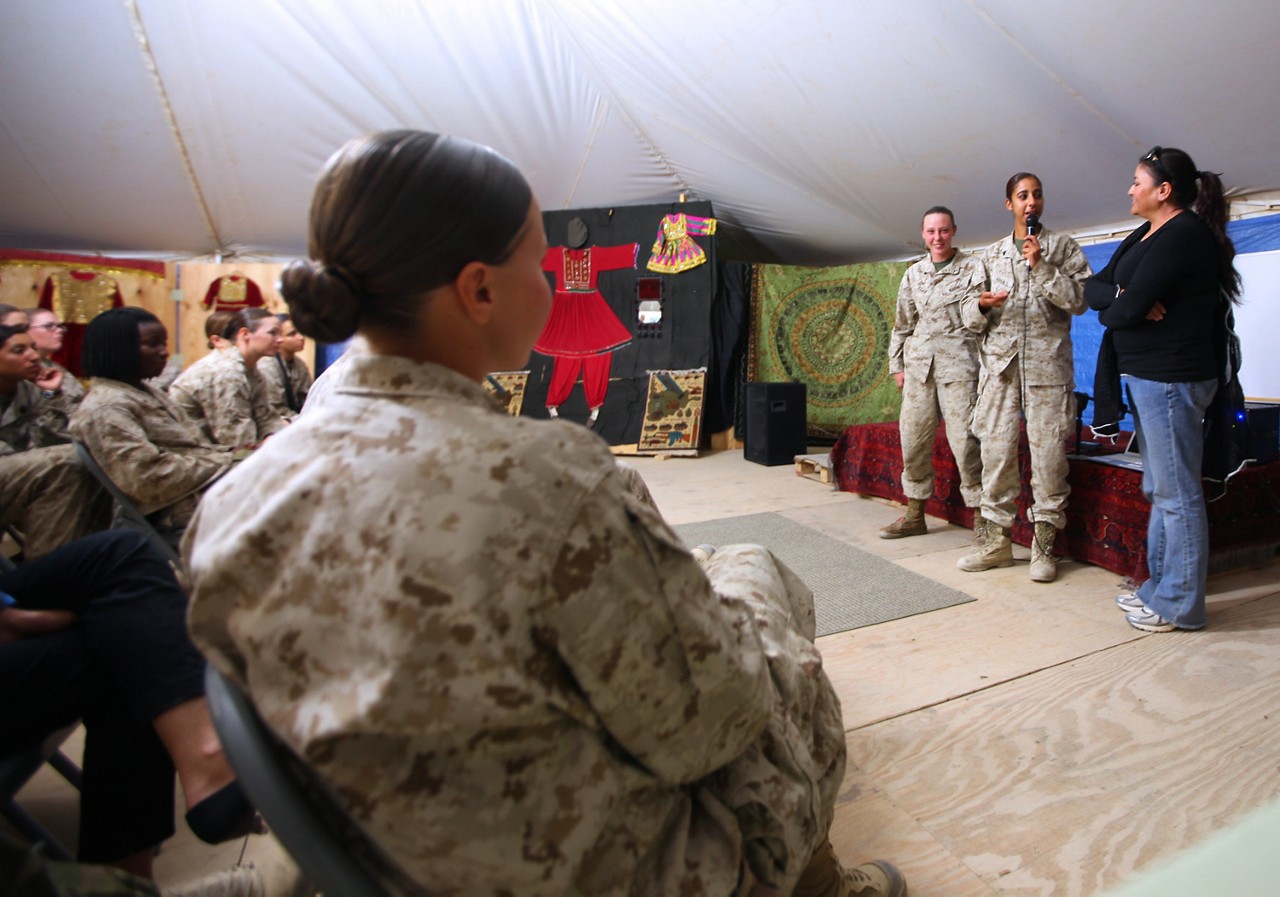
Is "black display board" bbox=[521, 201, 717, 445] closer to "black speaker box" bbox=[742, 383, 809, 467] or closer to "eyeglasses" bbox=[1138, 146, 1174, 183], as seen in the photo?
"black speaker box" bbox=[742, 383, 809, 467]

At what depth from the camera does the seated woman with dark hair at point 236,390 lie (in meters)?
2.73

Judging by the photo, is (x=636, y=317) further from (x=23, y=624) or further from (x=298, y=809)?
(x=298, y=809)

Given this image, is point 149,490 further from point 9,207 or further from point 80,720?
point 9,207

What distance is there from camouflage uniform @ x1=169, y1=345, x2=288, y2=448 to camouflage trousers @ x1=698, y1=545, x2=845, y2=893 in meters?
2.33

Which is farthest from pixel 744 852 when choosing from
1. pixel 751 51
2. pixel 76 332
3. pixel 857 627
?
pixel 76 332

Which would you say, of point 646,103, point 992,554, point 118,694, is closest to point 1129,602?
point 992,554

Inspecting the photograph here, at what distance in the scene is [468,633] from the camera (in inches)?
21.3

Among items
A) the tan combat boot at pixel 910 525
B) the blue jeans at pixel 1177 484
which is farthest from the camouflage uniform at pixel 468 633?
the tan combat boot at pixel 910 525

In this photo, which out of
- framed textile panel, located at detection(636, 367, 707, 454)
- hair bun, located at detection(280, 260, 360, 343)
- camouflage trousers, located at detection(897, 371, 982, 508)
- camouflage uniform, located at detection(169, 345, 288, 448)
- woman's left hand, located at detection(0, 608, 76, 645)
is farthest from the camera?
framed textile panel, located at detection(636, 367, 707, 454)

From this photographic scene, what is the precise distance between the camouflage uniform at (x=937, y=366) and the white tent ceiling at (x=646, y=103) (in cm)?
124

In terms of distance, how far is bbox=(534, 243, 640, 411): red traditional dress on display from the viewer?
5910 millimetres

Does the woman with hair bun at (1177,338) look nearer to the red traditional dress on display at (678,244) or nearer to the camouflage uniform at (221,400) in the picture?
the camouflage uniform at (221,400)

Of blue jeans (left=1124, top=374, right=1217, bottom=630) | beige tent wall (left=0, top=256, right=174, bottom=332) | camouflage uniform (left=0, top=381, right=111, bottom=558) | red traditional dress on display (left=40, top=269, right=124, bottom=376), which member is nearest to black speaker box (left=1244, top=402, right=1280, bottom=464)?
blue jeans (left=1124, top=374, right=1217, bottom=630)

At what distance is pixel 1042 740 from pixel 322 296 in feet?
5.87
